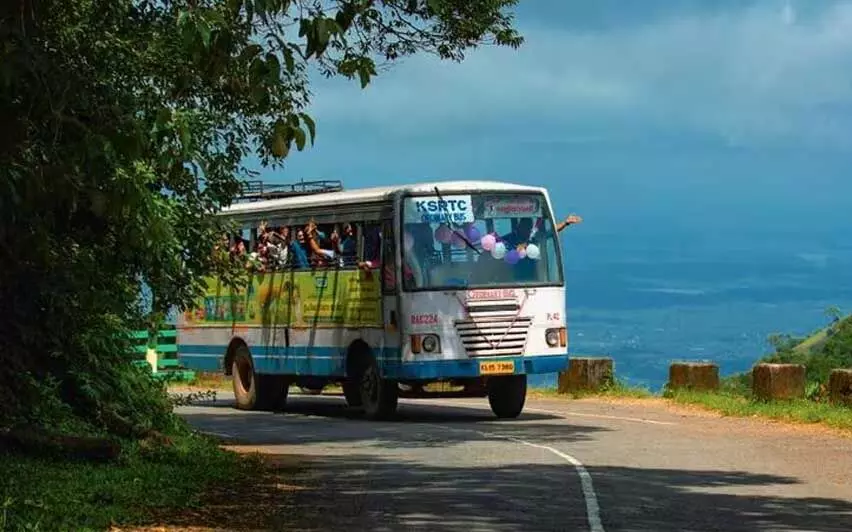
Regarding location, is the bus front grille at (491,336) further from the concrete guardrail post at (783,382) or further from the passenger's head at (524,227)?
the concrete guardrail post at (783,382)

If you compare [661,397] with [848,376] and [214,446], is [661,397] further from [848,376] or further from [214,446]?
[214,446]

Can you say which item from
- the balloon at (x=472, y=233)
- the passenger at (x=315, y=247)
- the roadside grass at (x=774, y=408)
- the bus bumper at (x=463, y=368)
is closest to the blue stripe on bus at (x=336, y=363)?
the bus bumper at (x=463, y=368)

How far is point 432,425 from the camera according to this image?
24.6 meters

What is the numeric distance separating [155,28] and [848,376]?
14.4 meters

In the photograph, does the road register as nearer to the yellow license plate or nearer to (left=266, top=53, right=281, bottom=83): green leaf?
the yellow license plate

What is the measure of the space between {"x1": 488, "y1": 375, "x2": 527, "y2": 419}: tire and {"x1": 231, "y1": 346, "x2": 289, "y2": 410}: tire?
4.40 metres

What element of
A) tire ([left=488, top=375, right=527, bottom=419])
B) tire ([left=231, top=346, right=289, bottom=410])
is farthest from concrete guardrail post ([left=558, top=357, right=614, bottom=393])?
tire ([left=488, top=375, right=527, bottom=419])

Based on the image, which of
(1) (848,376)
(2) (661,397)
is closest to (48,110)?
(1) (848,376)

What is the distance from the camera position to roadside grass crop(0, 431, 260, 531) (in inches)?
482

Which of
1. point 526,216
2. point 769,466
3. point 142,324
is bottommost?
point 769,466

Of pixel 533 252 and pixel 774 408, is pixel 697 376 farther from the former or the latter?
pixel 533 252

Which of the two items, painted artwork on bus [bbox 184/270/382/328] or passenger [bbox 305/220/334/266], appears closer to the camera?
painted artwork on bus [bbox 184/270/382/328]

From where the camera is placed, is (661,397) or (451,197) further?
(661,397)

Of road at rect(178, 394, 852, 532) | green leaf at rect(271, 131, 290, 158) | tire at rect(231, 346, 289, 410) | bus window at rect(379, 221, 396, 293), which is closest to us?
green leaf at rect(271, 131, 290, 158)
